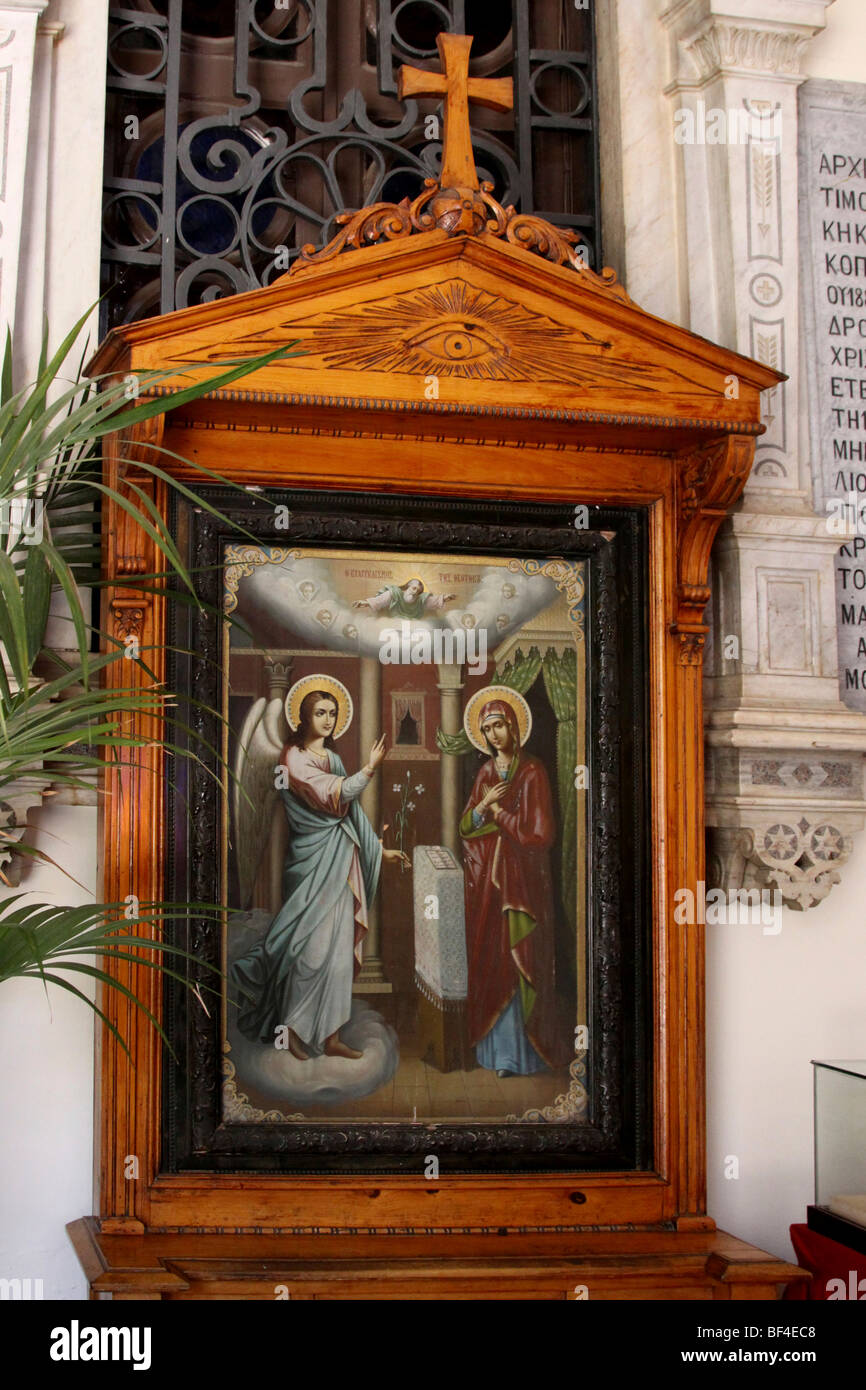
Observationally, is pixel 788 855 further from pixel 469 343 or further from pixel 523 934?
pixel 469 343

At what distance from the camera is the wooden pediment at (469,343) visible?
3.25 metres

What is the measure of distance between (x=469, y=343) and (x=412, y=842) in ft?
3.77

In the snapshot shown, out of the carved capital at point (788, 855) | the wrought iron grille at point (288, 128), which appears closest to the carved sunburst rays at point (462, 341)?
the wrought iron grille at point (288, 128)

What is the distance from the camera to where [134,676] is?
11.2 feet

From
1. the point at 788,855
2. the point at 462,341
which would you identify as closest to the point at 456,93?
the point at 462,341

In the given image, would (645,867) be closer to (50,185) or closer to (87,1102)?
(87,1102)

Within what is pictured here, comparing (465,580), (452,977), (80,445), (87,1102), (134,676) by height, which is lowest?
(87,1102)

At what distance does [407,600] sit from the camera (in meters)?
3.57

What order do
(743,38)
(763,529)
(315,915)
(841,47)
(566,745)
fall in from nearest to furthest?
(315,915), (566,745), (763,529), (743,38), (841,47)

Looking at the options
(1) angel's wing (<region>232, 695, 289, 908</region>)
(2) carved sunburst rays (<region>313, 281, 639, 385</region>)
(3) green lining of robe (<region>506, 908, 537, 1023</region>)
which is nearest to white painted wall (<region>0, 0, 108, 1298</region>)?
(1) angel's wing (<region>232, 695, 289, 908</region>)

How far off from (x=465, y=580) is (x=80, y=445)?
954mm
